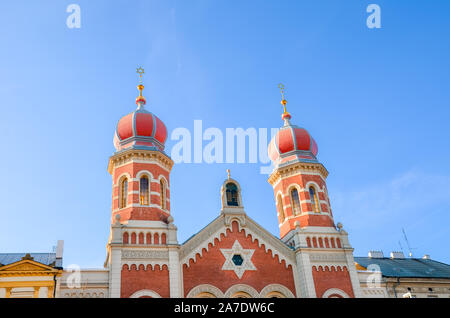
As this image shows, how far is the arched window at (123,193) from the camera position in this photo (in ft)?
96.6

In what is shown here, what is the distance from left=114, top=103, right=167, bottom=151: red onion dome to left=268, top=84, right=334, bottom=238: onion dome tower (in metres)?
9.24

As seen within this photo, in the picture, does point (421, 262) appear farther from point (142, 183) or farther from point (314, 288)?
point (142, 183)

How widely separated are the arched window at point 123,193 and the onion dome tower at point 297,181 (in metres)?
11.4

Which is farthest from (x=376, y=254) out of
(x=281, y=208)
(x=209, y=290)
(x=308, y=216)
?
(x=209, y=290)

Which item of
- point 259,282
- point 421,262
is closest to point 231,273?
point 259,282

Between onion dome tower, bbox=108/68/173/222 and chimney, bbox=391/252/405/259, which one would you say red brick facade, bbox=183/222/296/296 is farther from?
chimney, bbox=391/252/405/259

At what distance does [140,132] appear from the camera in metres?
31.9

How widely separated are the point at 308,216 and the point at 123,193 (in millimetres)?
13090

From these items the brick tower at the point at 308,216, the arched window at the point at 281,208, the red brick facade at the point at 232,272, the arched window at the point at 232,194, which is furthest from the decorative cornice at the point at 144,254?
the arched window at the point at 281,208

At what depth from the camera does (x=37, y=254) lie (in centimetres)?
3025

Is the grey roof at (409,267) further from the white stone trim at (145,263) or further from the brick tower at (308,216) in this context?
the white stone trim at (145,263)

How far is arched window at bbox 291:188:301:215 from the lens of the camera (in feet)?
107

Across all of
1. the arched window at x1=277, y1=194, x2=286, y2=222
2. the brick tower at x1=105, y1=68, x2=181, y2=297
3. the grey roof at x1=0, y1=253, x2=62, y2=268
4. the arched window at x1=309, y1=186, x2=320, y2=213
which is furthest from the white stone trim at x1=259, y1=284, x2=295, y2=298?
the grey roof at x1=0, y1=253, x2=62, y2=268
